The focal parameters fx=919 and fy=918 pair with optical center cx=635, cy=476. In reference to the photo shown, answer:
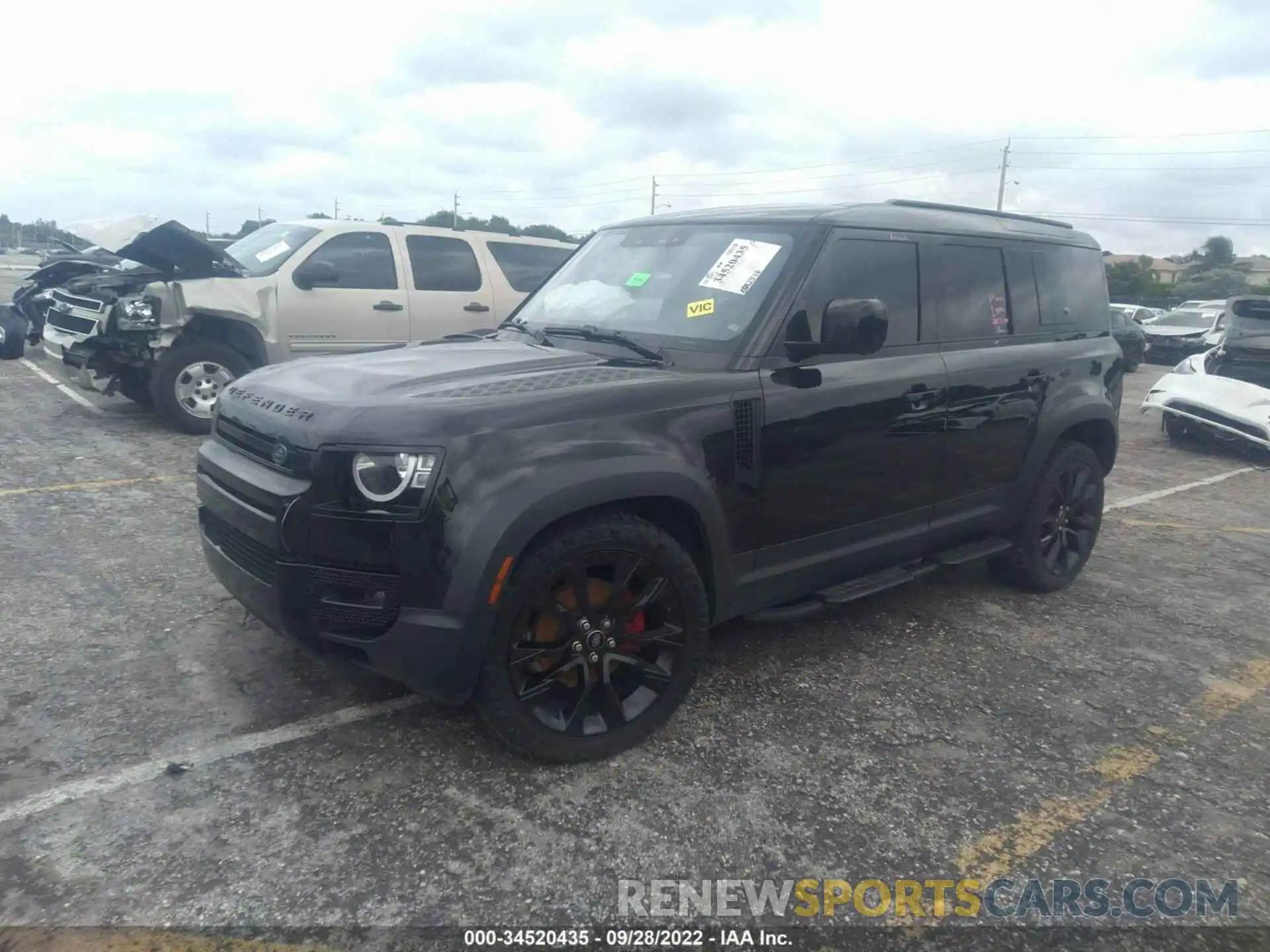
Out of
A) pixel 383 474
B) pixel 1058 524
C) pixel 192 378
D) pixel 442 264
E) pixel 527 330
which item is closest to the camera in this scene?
pixel 383 474

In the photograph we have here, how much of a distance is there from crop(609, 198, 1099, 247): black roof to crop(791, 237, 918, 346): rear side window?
0.10 metres

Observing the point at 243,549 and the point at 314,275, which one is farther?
the point at 314,275

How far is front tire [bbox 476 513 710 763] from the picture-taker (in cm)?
290

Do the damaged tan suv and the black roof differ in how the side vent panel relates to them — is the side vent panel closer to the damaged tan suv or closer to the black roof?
the black roof

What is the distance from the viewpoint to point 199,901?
2.41 m

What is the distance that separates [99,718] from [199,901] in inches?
47.0

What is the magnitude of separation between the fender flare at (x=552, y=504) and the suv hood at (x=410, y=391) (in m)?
0.24

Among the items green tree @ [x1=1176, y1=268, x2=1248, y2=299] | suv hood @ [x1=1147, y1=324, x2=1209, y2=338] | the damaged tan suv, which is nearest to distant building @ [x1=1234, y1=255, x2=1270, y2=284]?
green tree @ [x1=1176, y1=268, x2=1248, y2=299]

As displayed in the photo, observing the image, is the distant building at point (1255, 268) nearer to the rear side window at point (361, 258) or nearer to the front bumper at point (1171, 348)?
the front bumper at point (1171, 348)

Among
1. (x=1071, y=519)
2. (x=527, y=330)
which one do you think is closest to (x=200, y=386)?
(x=527, y=330)

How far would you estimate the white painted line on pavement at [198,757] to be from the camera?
2795mm

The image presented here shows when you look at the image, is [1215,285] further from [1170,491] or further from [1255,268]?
[1170,491]

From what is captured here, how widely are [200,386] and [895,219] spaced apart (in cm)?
633

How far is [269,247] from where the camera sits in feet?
27.7
